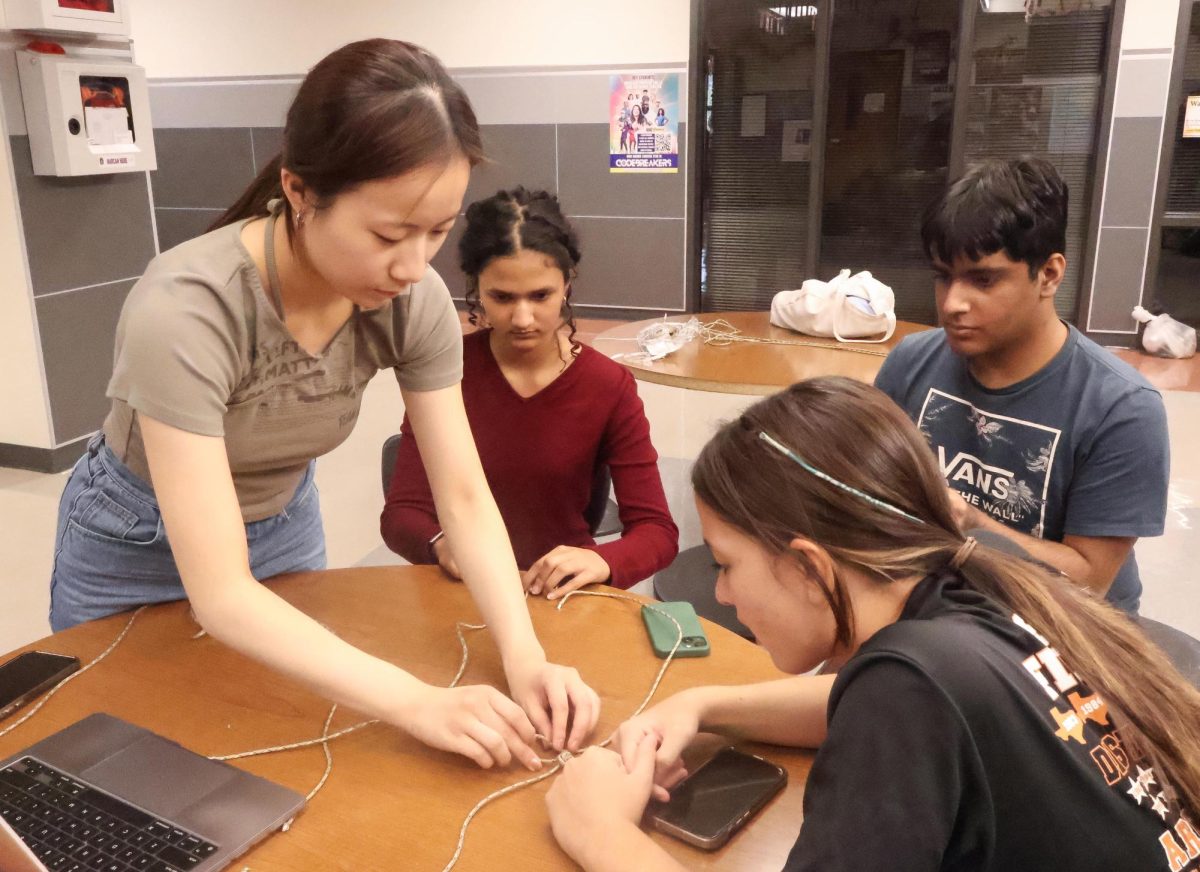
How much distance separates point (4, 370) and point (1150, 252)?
5.35 m

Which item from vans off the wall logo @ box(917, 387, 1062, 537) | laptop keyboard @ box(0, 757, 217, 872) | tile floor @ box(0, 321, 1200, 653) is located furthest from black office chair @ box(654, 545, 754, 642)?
laptop keyboard @ box(0, 757, 217, 872)

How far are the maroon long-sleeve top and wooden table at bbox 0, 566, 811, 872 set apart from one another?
40 cm

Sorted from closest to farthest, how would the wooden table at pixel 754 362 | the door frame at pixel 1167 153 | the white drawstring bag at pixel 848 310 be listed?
the wooden table at pixel 754 362 → the white drawstring bag at pixel 848 310 → the door frame at pixel 1167 153

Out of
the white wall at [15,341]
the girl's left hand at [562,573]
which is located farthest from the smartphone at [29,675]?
the white wall at [15,341]

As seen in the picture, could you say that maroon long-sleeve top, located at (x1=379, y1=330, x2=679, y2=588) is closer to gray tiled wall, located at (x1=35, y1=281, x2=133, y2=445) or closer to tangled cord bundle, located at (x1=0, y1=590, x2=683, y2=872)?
tangled cord bundle, located at (x1=0, y1=590, x2=683, y2=872)

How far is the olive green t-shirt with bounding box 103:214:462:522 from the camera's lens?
104cm

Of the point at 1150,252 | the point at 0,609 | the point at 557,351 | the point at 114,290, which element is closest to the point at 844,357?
the point at 557,351

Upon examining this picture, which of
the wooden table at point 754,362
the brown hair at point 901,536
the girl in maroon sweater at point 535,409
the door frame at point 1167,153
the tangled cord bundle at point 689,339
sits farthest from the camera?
the door frame at point 1167,153

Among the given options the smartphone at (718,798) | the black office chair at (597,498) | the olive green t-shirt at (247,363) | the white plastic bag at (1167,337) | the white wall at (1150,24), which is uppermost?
the white wall at (1150,24)

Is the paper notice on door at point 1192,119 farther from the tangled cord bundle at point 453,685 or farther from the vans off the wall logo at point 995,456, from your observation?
the tangled cord bundle at point 453,685

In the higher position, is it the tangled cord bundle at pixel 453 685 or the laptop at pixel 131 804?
the laptop at pixel 131 804

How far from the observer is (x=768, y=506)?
0.90 metres

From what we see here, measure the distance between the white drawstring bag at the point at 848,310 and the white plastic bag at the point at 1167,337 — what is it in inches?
116

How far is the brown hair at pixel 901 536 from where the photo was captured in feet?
2.71
